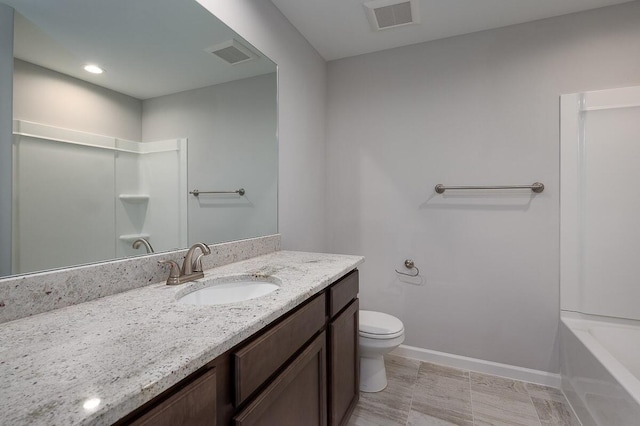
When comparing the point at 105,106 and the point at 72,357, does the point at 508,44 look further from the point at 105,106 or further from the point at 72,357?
the point at 72,357

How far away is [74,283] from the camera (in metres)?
0.88

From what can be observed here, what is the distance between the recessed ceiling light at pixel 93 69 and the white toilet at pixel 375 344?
175 centimetres

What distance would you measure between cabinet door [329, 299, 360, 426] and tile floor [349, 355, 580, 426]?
0.24 m

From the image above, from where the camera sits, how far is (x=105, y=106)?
101 cm

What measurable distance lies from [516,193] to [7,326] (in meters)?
2.47

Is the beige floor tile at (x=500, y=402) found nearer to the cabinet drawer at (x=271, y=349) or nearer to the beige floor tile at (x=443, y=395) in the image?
the beige floor tile at (x=443, y=395)

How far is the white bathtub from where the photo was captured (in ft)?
3.97

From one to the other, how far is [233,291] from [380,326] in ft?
3.31

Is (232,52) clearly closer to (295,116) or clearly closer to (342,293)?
(295,116)

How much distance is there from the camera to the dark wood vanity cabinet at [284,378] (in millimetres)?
593

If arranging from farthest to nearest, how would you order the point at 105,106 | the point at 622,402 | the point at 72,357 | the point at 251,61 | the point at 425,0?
the point at 425,0
the point at 251,61
the point at 622,402
the point at 105,106
the point at 72,357

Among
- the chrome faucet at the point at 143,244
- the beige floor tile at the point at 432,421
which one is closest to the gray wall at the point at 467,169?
the beige floor tile at the point at 432,421

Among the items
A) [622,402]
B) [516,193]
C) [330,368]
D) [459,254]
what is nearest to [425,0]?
[516,193]

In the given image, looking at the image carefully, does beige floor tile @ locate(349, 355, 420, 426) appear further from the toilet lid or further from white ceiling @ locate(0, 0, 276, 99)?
white ceiling @ locate(0, 0, 276, 99)
